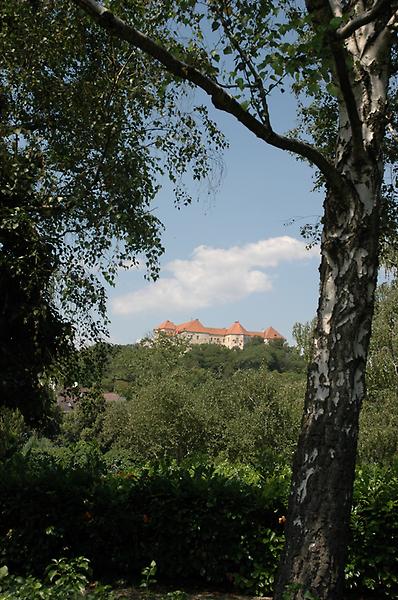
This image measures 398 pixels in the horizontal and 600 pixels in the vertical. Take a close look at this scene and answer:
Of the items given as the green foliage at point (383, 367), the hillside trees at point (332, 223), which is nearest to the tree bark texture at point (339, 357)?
the hillside trees at point (332, 223)

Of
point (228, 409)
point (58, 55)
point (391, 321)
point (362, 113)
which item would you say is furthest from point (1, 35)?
point (228, 409)

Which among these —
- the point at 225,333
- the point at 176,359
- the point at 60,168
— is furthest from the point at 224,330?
the point at 60,168

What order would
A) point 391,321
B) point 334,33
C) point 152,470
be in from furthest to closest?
point 391,321 → point 152,470 → point 334,33

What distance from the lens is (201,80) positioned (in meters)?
3.80

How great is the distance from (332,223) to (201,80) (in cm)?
124

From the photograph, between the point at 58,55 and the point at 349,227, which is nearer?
the point at 349,227

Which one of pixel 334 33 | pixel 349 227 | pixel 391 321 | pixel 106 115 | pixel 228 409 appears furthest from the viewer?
pixel 228 409

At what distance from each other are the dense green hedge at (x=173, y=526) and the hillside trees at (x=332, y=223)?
8.45ft

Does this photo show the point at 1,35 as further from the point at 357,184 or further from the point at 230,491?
the point at 230,491

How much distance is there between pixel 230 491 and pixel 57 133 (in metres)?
5.00

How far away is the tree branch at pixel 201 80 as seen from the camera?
12.3ft

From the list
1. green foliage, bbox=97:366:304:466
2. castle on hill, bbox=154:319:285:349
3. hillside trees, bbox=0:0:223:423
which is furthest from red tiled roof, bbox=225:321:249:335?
hillside trees, bbox=0:0:223:423

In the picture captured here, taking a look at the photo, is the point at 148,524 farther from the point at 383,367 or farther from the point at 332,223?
the point at 383,367

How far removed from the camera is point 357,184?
412 centimetres
